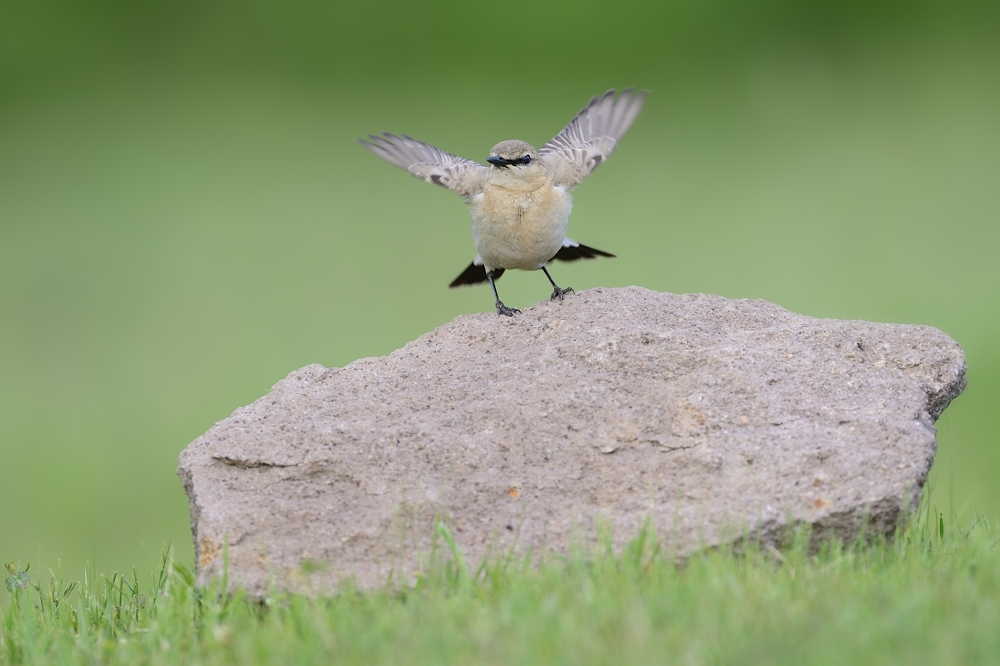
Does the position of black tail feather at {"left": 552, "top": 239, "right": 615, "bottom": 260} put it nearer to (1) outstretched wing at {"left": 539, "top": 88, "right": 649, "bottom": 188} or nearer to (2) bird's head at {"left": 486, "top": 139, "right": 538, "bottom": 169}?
(1) outstretched wing at {"left": 539, "top": 88, "right": 649, "bottom": 188}

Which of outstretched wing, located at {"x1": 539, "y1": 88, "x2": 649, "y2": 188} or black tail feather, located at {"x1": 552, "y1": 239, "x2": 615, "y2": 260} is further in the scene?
outstretched wing, located at {"x1": 539, "y1": 88, "x2": 649, "y2": 188}

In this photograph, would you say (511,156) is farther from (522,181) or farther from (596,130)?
(596,130)

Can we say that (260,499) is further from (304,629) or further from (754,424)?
(754,424)

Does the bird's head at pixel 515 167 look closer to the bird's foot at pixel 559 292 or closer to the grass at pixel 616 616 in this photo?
the bird's foot at pixel 559 292

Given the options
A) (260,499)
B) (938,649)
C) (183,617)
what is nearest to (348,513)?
(260,499)

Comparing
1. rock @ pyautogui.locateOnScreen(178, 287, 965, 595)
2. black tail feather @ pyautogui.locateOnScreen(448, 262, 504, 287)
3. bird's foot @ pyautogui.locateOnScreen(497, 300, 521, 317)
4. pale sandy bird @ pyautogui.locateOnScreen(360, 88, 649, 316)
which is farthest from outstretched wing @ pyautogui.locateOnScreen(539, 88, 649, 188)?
rock @ pyautogui.locateOnScreen(178, 287, 965, 595)

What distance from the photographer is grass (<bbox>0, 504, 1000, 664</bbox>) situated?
258 centimetres

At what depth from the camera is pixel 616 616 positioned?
9.02ft

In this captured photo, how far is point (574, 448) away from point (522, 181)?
1.88 metres

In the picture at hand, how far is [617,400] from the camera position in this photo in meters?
3.89

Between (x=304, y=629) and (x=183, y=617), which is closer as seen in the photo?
(x=304, y=629)

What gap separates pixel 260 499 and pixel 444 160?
2.56 meters

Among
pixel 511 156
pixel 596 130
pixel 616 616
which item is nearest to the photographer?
pixel 616 616

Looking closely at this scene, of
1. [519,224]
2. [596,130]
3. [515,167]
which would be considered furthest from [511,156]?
[596,130]
